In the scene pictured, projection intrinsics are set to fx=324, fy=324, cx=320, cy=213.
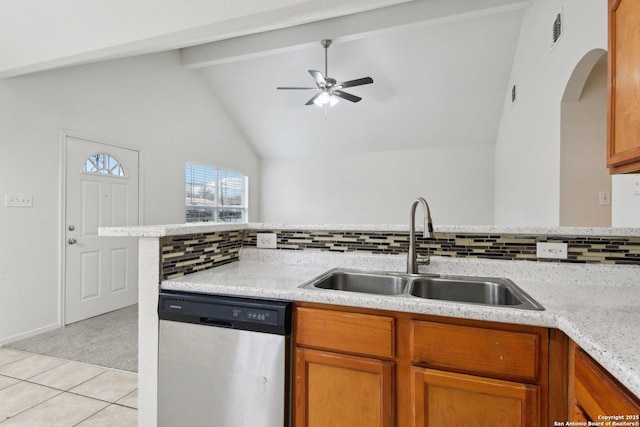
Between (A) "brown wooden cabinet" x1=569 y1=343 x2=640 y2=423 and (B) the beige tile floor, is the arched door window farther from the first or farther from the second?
(A) "brown wooden cabinet" x1=569 y1=343 x2=640 y2=423

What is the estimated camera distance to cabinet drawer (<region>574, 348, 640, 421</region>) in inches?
27.5

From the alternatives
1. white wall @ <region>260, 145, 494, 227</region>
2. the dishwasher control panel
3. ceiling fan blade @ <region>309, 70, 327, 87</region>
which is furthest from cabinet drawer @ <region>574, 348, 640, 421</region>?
white wall @ <region>260, 145, 494, 227</region>

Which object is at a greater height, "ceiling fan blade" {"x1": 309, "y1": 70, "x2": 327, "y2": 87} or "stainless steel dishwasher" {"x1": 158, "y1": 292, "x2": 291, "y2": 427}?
"ceiling fan blade" {"x1": 309, "y1": 70, "x2": 327, "y2": 87}

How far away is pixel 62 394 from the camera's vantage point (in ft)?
6.58

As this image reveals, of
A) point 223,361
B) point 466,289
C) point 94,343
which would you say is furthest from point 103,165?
point 466,289

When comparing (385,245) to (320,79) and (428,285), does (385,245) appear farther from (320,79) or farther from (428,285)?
(320,79)

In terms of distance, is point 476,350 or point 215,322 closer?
point 476,350

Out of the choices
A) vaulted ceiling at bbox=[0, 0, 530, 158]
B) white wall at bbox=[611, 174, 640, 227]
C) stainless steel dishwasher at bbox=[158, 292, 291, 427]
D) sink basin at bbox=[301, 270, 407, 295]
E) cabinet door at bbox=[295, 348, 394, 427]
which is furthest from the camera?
vaulted ceiling at bbox=[0, 0, 530, 158]

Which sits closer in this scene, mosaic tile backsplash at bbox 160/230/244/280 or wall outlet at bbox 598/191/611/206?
mosaic tile backsplash at bbox 160/230/244/280

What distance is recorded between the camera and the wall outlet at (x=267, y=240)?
6.34 ft

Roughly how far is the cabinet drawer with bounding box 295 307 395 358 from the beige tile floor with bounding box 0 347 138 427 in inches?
50.2

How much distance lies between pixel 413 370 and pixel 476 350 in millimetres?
220

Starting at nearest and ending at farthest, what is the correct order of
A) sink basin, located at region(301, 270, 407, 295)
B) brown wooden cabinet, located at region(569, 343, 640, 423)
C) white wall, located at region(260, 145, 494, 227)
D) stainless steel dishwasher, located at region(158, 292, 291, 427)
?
1. brown wooden cabinet, located at region(569, 343, 640, 423)
2. stainless steel dishwasher, located at region(158, 292, 291, 427)
3. sink basin, located at region(301, 270, 407, 295)
4. white wall, located at region(260, 145, 494, 227)

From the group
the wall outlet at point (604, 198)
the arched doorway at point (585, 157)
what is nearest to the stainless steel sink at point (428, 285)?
the arched doorway at point (585, 157)
